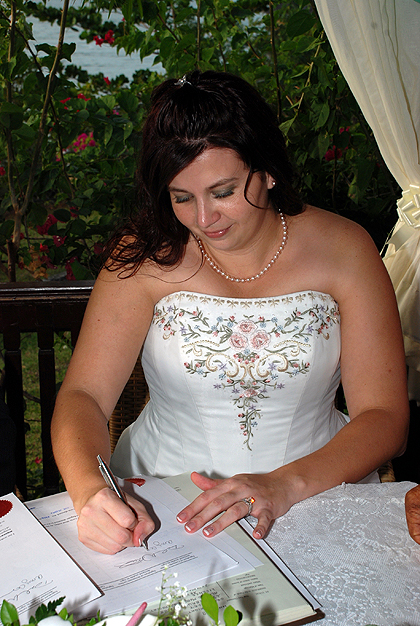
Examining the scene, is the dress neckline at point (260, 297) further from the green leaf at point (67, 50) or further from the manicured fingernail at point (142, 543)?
the green leaf at point (67, 50)

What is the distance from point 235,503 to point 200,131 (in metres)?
0.79

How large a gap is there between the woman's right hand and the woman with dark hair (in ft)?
Result: 0.88

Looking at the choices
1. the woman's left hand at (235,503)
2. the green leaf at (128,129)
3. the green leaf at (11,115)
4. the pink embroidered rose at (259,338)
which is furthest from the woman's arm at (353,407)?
the green leaf at (11,115)

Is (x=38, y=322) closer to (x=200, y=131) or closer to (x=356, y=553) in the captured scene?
(x=200, y=131)

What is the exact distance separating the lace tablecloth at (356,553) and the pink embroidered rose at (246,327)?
485mm

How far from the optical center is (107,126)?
2197mm

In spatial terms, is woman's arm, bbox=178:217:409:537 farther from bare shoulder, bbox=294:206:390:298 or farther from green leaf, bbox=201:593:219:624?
green leaf, bbox=201:593:219:624

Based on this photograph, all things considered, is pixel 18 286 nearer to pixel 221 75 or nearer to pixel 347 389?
pixel 221 75

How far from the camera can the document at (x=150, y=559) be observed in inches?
30.9

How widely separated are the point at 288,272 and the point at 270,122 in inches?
14.9

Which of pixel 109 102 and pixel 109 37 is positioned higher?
pixel 109 37
